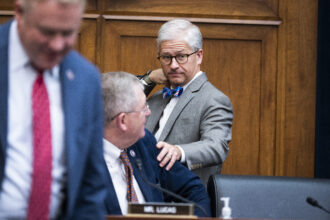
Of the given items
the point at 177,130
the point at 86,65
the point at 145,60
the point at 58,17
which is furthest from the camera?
the point at 145,60

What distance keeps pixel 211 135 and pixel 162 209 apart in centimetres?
108

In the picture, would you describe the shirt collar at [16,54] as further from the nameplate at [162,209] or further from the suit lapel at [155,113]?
the suit lapel at [155,113]

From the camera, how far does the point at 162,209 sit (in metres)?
1.97

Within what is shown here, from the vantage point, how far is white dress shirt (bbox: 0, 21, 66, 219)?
148cm

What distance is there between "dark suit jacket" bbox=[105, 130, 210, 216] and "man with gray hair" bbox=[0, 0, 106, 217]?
100cm

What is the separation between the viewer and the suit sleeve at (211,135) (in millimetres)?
2914

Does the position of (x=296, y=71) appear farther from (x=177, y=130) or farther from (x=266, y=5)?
(x=177, y=130)

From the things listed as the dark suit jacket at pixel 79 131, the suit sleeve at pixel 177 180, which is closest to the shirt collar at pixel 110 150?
the suit sleeve at pixel 177 180

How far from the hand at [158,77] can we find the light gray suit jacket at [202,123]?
8.0 inches

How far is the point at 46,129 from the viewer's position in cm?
149

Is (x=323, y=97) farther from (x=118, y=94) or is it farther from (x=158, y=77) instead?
(x=118, y=94)

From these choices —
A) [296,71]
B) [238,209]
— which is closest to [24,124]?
[238,209]

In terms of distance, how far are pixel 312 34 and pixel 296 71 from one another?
0.27 meters

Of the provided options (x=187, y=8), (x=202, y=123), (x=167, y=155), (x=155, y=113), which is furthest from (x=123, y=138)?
(x=187, y=8)
